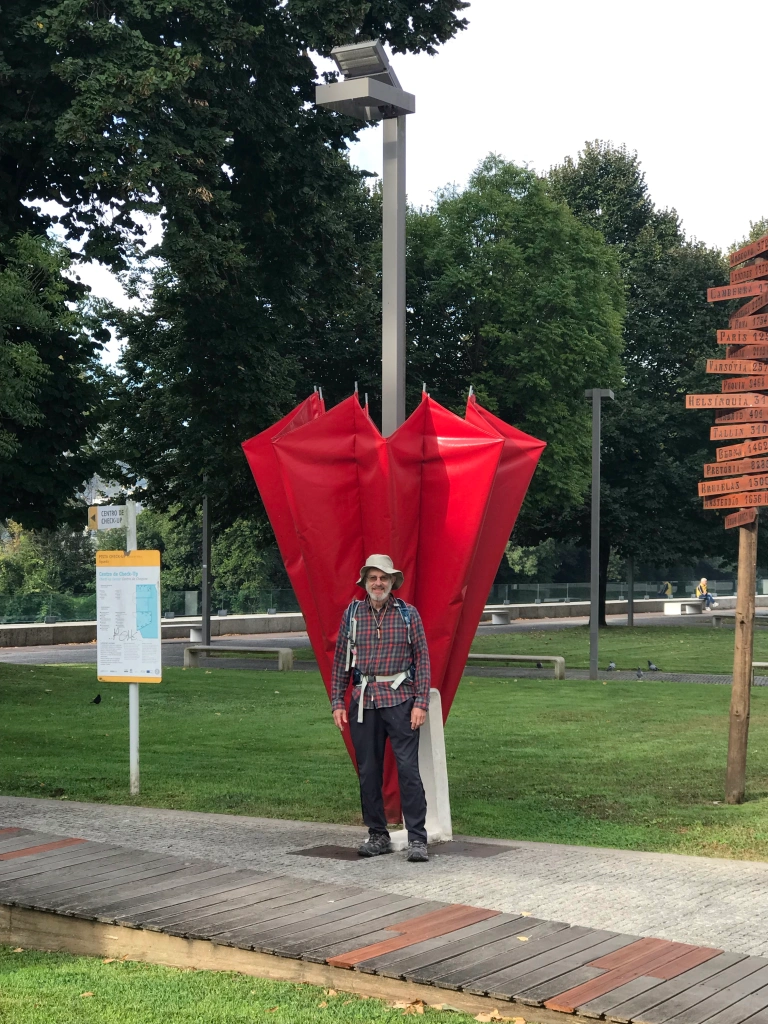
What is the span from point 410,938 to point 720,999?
1431 mm

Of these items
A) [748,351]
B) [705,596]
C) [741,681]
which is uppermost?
[748,351]

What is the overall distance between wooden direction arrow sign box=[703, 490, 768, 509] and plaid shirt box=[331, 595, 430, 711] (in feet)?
11.6

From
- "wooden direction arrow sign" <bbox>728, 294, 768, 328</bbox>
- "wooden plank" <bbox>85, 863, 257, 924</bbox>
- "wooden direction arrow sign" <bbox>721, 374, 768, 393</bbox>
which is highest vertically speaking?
"wooden direction arrow sign" <bbox>728, 294, 768, 328</bbox>

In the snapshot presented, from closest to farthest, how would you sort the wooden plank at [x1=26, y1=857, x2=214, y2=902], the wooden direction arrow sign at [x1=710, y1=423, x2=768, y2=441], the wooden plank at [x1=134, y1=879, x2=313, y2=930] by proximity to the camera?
the wooden plank at [x1=134, y1=879, x2=313, y2=930], the wooden plank at [x1=26, y1=857, x2=214, y2=902], the wooden direction arrow sign at [x1=710, y1=423, x2=768, y2=441]

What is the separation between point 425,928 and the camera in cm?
594

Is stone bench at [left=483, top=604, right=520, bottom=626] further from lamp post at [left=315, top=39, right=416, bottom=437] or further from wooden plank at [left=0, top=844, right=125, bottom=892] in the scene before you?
wooden plank at [left=0, top=844, right=125, bottom=892]

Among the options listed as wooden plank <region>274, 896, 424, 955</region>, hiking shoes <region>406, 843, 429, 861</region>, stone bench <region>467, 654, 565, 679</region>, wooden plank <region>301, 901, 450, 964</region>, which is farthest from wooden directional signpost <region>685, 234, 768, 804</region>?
stone bench <region>467, 654, 565, 679</region>

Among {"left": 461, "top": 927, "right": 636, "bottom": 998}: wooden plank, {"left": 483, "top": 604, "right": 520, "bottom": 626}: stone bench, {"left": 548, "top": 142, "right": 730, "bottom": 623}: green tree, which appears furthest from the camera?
{"left": 483, "top": 604, "right": 520, "bottom": 626}: stone bench

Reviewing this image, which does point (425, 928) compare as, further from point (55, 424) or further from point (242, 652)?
point (242, 652)

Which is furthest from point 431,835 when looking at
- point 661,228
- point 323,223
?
point 661,228

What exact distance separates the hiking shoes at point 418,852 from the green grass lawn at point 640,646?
18988 millimetres

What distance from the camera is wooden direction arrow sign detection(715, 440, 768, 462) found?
1055 centimetres

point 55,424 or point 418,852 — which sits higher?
point 55,424

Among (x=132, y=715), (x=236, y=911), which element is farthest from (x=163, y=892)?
(x=132, y=715)
